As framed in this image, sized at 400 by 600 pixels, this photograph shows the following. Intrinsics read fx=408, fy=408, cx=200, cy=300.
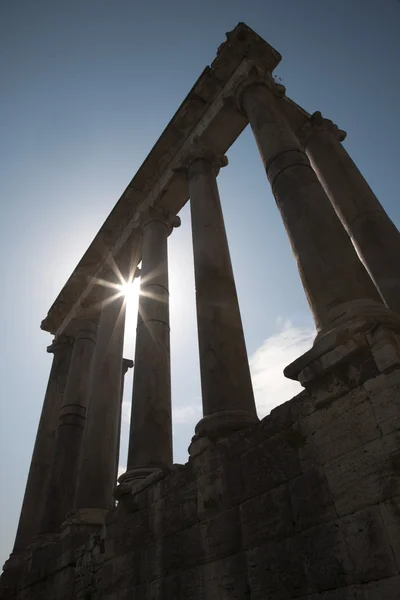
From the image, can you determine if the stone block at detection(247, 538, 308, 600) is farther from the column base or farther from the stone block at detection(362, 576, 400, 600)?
the column base

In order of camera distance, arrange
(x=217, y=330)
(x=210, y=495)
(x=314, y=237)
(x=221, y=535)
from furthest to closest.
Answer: (x=217, y=330) → (x=314, y=237) → (x=210, y=495) → (x=221, y=535)

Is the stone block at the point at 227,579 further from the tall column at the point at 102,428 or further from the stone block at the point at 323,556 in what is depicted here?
the tall column at the point at 102,428

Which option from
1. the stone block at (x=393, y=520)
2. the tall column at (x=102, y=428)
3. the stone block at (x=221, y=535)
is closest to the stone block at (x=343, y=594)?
the stone block at (x=393, y=520)

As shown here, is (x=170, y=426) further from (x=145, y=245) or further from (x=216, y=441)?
(x=145, y=245)

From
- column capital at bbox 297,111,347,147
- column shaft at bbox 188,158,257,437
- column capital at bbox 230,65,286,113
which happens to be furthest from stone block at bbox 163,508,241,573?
column capital at bbox 297,111,347,147

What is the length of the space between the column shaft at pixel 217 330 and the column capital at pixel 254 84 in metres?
3.78

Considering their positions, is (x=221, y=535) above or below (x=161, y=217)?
below

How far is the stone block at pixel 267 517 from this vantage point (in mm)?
6613

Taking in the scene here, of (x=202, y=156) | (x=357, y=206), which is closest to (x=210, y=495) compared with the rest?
(x=357, y=206)

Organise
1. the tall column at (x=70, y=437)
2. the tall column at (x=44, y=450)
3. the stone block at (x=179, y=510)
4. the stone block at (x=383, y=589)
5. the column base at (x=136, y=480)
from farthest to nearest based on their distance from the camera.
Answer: the tall column at (x=44, y=450) < the tall column at (x=70, y=437) < the column base at (x=136, y=480) < the stone block at (x=179, y=510) < the stone block at (x=383, y=589)

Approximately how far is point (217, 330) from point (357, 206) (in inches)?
265

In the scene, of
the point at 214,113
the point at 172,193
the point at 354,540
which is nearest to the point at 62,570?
the point at 354,540

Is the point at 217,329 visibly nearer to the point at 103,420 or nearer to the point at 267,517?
the point at 267,517

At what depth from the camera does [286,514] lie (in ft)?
21.8
